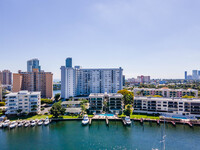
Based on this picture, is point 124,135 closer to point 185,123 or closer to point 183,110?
point 185,123

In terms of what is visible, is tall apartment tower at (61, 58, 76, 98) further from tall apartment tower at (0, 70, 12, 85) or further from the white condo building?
tall apartment tower at (0, 70, 12, 85)

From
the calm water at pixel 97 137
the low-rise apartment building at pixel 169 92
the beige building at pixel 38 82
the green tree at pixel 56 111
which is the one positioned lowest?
the calm water at pixel 97 137

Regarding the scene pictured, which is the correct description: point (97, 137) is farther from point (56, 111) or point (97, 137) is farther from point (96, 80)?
point (96, 80)

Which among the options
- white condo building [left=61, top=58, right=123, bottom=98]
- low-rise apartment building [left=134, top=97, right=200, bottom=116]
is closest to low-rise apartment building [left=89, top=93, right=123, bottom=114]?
low-rise apartment building [left=134, top=97, right=200, bottom=116]

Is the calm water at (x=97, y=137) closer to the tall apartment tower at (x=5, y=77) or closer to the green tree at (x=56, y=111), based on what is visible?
the green tree at (x=56, y=111)

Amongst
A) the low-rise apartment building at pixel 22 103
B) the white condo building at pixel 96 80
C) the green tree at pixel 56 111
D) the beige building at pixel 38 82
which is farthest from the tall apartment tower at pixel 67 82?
the green tree at pixel 56 111
